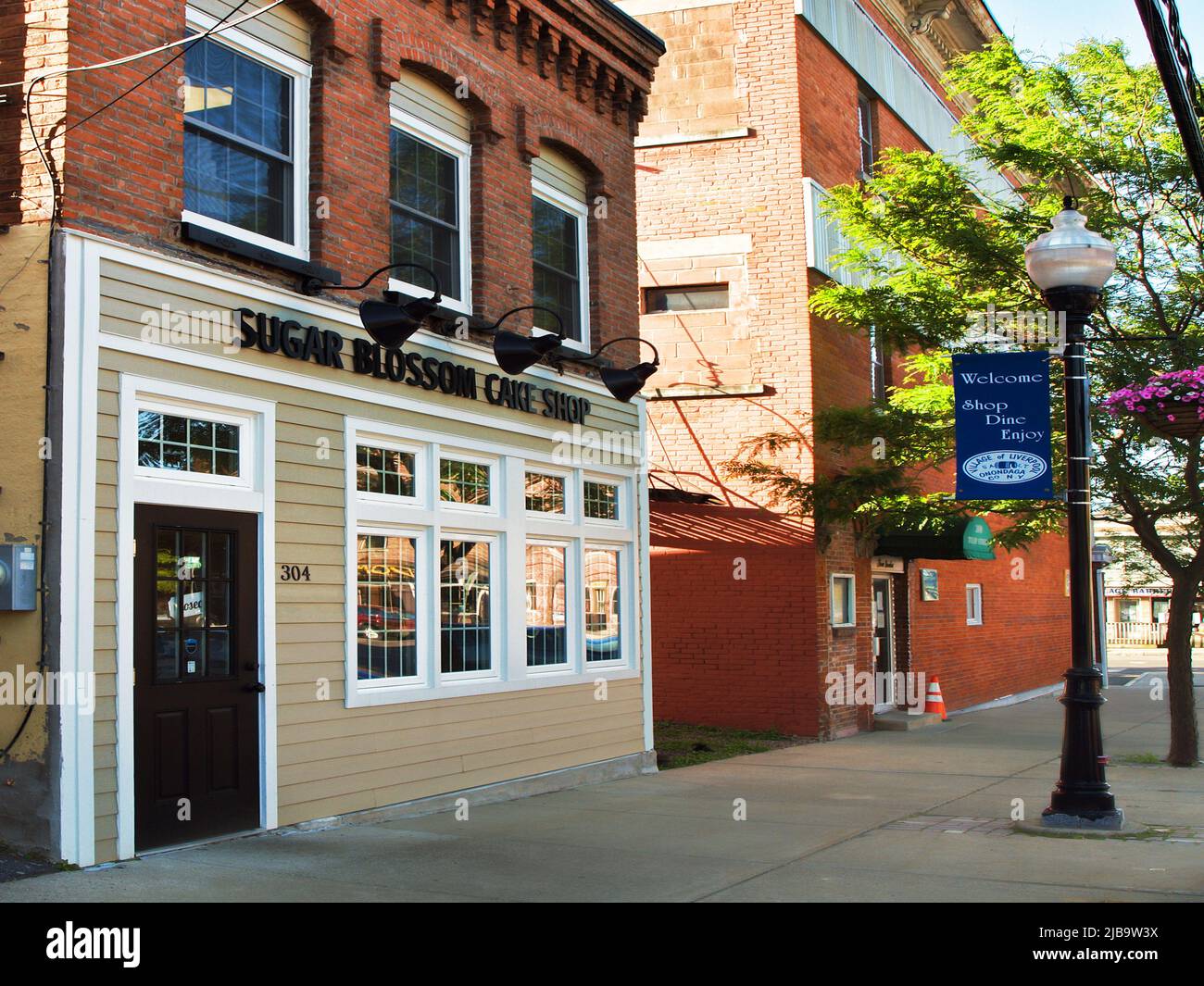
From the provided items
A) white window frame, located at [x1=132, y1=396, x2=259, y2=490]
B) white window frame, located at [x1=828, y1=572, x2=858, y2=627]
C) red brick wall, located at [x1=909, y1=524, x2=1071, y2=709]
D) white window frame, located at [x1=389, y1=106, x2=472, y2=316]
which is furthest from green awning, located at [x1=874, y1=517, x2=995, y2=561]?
white window frame, located at [x1=132, y1=396, x2=259, y2=490]

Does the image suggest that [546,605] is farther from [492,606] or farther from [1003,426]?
[1003,426]

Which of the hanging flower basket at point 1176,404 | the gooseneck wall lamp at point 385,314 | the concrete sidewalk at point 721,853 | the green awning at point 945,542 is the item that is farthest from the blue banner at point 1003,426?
the green awning at point 945,542

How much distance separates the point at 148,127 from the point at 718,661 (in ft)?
37.2

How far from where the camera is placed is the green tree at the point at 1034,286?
48.7 ft

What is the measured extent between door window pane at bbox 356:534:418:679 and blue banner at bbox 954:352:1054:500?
15.1 feet

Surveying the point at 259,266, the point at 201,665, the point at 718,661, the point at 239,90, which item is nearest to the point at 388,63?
the point at 239,90

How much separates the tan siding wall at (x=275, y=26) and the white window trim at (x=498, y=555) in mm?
2930

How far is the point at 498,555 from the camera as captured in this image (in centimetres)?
1233

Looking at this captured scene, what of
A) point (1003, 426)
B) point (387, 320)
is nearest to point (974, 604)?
point (1003, 426)

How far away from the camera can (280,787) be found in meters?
9.52

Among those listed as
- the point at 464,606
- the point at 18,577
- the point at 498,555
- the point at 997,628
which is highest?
the point at 498,555

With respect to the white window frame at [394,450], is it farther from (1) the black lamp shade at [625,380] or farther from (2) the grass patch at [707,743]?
(2) the grass patch at [707,743]

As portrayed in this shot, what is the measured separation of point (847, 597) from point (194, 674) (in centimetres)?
1150

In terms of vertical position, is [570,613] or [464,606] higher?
[464,606]
